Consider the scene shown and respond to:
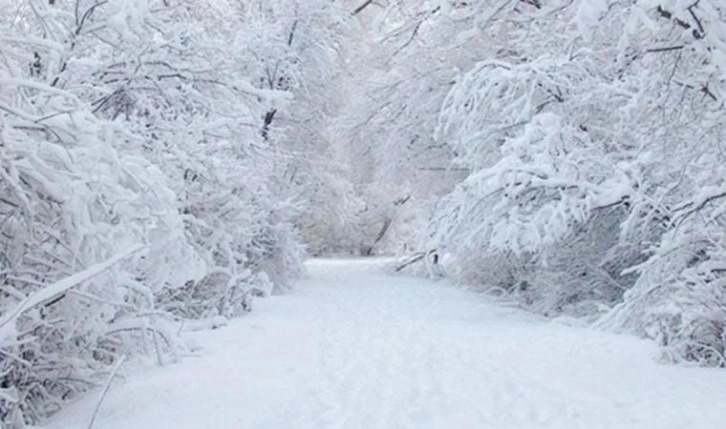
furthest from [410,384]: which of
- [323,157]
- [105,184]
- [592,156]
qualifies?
[323,157]

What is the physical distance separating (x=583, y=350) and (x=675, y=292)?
3.47ft

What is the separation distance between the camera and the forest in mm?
4438

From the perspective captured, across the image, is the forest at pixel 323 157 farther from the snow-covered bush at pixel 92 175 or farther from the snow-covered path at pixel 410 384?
the snow-covered path at pixel 410 384

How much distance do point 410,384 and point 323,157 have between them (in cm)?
1463

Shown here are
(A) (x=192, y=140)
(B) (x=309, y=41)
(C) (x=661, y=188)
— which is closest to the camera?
(A) (x=192, y=140)

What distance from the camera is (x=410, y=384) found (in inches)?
235

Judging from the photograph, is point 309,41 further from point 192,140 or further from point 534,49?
point 192,140

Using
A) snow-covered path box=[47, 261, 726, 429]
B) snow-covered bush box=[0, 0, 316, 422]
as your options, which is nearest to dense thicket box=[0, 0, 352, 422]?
snow-covered bush box=[0, 0, 316, 422]

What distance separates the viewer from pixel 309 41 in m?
18.0

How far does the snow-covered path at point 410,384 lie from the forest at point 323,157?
0.50 m

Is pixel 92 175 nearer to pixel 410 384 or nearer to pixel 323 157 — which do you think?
pixel 410 384

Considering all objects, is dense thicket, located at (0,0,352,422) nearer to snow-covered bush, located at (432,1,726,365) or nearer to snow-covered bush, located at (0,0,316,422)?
snow-covered bush, located at (0,0,316,422)

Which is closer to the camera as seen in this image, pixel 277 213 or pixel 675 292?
pixel 675 292

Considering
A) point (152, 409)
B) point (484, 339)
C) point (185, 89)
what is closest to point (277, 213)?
point (484, 339)
